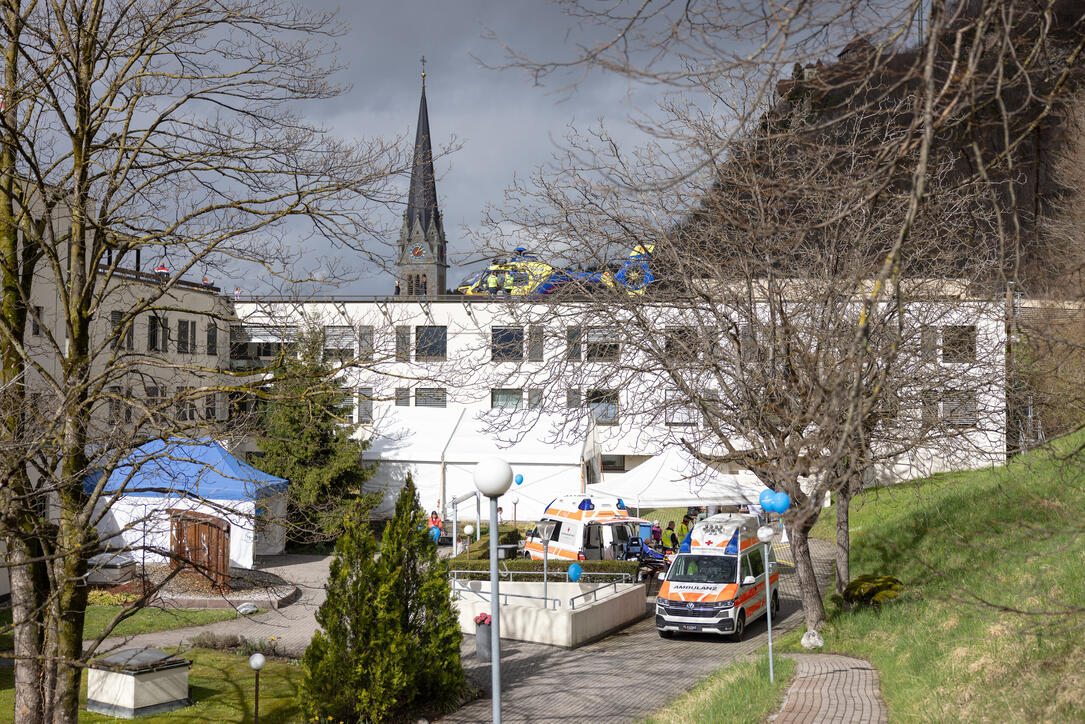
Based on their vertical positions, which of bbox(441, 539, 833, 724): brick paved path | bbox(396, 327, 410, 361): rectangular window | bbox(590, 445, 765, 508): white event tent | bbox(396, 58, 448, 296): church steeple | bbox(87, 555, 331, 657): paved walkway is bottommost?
bbox(87, 555, 331, 657): paved walkway

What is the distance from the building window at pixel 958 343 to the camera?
15.1m

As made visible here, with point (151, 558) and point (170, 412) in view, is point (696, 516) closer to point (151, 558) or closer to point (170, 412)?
point (151, 558)

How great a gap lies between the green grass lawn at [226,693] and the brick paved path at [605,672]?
2651 mm

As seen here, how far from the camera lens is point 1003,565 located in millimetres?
13305

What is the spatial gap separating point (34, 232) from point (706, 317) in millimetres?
9497

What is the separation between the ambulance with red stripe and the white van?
4.52m

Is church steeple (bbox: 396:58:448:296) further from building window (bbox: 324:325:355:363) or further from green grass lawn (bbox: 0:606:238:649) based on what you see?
green grass lawn (bbox: 0:606:238:649)

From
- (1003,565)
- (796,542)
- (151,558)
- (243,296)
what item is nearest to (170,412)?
(243,296)

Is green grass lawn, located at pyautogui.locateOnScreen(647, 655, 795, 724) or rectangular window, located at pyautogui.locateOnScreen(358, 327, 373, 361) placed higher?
rectangular window, located at pyautogui.locateOnScreen(358, 327, 373, 361)

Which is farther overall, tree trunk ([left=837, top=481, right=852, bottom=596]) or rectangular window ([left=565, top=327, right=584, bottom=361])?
tree trunk ([left=837, top=481, right=852, bottom=596])

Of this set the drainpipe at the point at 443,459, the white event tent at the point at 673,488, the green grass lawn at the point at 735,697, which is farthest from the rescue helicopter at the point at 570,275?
the drainpipe at the point at 443,459

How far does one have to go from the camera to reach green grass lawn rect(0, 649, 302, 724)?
1271cm

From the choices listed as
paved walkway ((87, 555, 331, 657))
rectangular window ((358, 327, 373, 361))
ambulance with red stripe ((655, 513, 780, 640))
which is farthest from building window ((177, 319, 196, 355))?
ambulance with red stripe ((655, 513, 780, 640))

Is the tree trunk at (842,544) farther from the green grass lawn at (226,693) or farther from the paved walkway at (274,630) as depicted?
the green grass lawn at (226,693)
